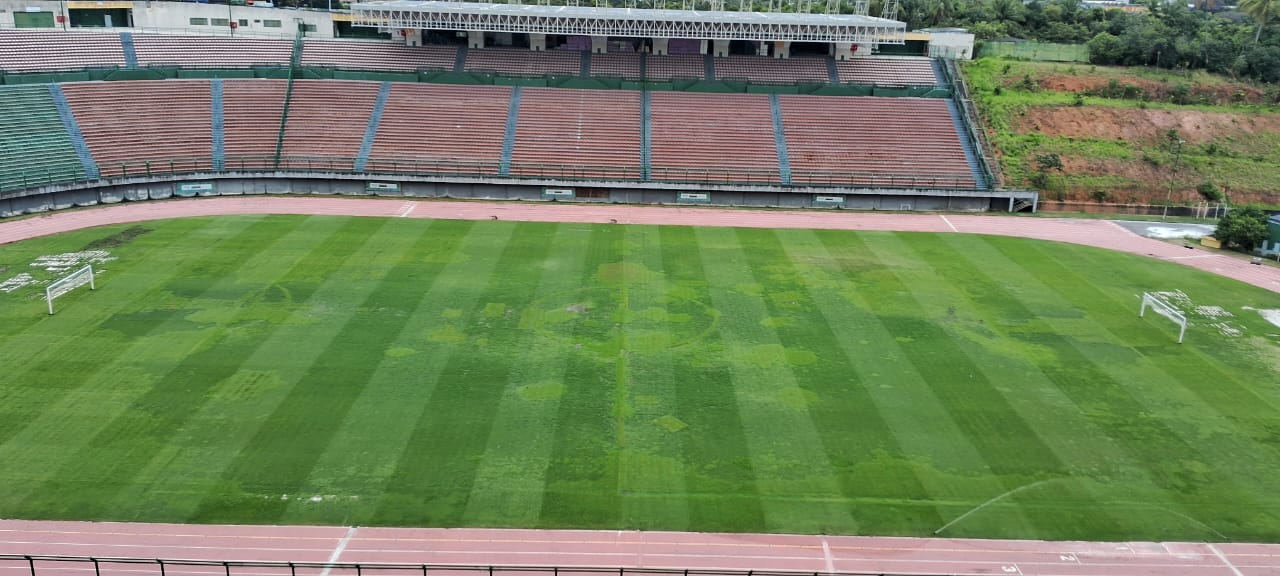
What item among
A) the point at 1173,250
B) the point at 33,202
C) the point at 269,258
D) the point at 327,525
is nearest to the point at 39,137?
the point at 33,202

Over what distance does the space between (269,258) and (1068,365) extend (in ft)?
102

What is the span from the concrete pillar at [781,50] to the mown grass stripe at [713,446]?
118ft

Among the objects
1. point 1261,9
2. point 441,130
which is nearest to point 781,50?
point 441,130

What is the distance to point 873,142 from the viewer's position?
5669cm

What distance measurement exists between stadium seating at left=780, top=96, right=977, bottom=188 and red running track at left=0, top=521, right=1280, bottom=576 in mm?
34493

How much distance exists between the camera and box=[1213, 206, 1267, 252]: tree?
44.7 meters

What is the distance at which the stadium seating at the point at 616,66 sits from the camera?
205 ft

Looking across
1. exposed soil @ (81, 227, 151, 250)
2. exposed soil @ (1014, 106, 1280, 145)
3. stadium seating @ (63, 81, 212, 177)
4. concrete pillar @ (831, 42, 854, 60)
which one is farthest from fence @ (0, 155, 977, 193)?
concrete pillar @ (831, 42, 854, 60)

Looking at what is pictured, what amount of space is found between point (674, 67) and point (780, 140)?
11150mm

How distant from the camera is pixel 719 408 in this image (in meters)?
26.5

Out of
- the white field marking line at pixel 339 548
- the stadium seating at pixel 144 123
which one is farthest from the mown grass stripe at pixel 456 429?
the stadium seating at pixel 144 123

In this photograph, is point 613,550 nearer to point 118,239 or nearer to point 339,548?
point 339,548

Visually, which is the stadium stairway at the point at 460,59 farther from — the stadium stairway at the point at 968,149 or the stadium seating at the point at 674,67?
the stadium stairway at the point at 968,149

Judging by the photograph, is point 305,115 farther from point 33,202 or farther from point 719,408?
point 719,408
